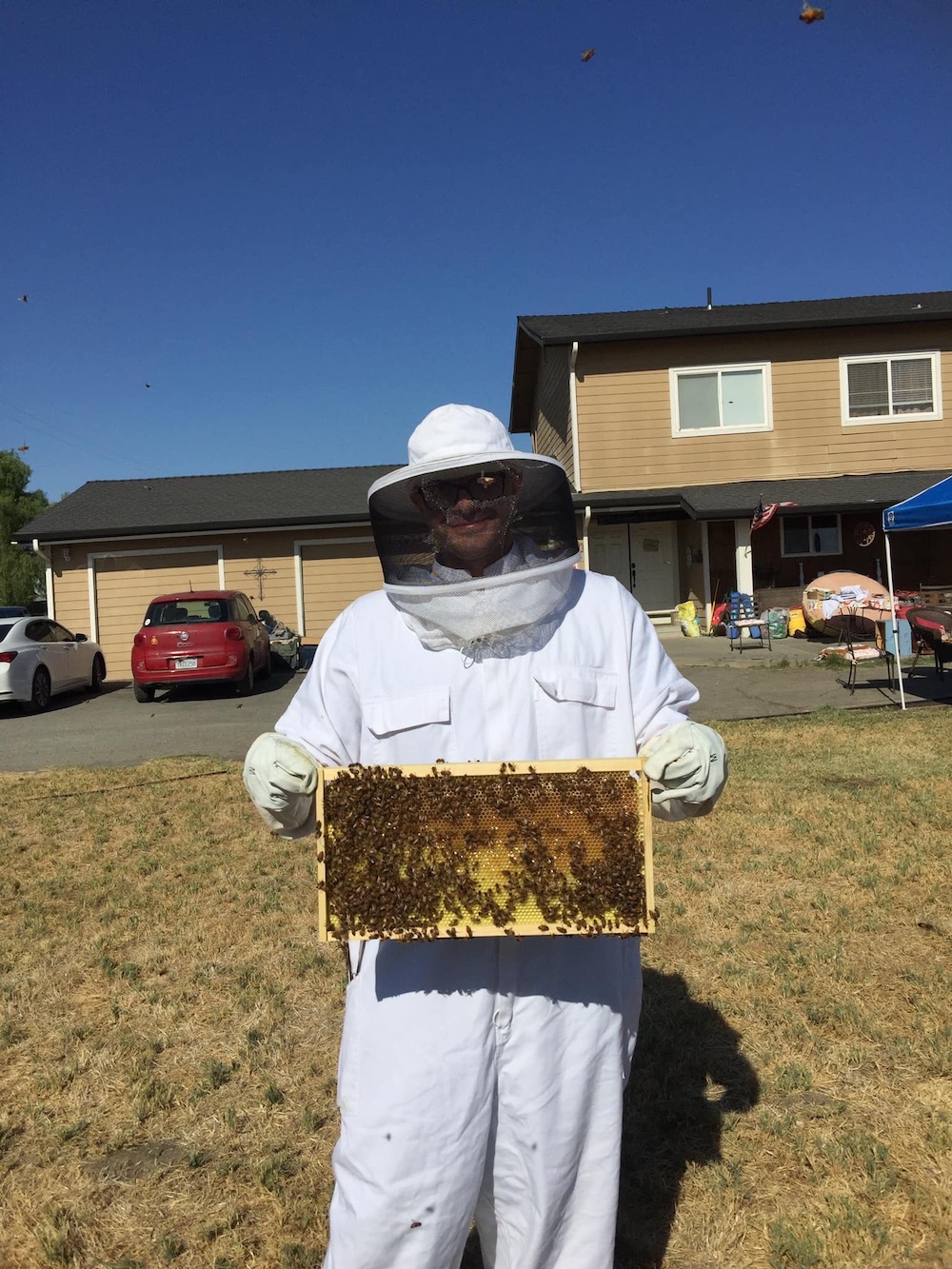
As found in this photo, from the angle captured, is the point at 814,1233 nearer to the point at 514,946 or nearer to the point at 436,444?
the point at 514,946

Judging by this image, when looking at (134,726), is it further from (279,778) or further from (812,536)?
(812,536)

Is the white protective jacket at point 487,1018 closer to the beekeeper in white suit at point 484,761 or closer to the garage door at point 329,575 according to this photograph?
the beekeeper in white suit at point 484,761

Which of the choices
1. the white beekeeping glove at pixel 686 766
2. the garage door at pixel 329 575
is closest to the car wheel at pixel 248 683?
the garage door at pixel 329 575

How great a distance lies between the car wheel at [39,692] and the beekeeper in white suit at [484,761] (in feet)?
43.6

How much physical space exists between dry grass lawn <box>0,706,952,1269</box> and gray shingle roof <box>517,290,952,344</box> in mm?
13681

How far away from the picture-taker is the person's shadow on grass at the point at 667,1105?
2.83m

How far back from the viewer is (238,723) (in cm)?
1208

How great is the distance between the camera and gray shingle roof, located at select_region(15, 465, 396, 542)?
19.1 metres

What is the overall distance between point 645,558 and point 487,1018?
61.6 feet

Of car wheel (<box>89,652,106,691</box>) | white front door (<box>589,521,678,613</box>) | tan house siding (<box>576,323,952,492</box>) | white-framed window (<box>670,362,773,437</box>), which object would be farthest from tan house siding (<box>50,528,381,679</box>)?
white-framed window (<box>670,362,773,437</box>)

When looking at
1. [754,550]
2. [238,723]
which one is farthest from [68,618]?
[754,550]

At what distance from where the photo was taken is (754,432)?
1892 cm

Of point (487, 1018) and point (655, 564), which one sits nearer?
point (487, 1018)

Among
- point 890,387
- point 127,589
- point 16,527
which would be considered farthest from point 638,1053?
point 16,527
